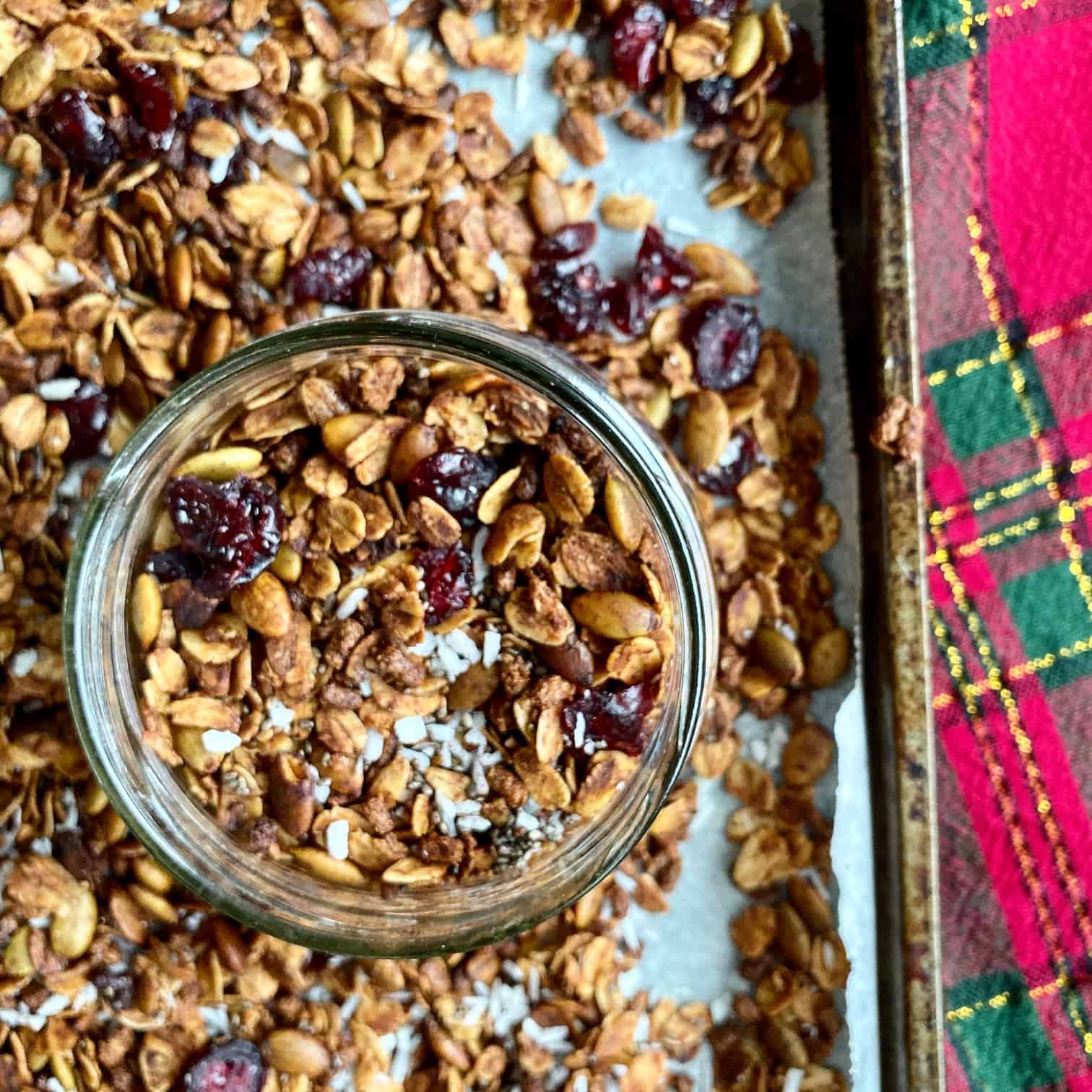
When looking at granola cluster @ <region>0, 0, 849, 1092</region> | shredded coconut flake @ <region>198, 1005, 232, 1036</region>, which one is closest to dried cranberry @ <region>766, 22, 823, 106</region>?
granola cluster @ <region>0, 0, 849, 1092</region>

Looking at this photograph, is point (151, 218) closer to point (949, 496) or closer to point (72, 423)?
point (72, 423)

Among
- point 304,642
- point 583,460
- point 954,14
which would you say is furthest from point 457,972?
point 954,14

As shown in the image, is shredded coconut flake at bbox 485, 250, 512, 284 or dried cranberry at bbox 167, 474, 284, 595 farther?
shredded coconut flake at bbox 485, 250, 512, 284

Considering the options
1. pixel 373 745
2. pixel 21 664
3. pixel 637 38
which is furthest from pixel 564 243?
pixel 21 664

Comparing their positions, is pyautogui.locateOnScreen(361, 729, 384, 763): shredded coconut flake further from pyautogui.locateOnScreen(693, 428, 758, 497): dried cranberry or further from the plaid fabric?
the plaid fabric

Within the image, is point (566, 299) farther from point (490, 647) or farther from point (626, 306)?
point (490, 647)

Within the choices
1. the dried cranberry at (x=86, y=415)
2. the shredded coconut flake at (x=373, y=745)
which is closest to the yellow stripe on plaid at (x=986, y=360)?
the shredded coconut flake at (x=373, y=745)

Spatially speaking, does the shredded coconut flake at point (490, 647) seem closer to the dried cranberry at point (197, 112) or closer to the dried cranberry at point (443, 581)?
the dried cranberry at point (443, 581)

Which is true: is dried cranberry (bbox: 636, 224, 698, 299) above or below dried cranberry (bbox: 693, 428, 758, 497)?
above

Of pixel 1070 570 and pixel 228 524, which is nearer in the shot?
pixel 228 524
